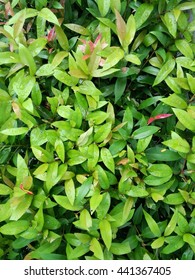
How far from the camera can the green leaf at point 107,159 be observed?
122 centimetres

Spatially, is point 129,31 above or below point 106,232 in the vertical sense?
above

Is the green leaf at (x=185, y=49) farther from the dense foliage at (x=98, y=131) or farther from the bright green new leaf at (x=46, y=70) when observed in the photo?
the bright green new leaf at (x=46, y=70)

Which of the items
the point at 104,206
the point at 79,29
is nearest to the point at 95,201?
the point at 104,206

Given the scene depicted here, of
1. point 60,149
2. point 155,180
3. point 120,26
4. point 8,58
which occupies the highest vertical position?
point 120,26

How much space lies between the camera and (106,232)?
1.24m

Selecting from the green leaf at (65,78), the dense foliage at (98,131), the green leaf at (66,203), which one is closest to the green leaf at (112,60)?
the dense foliage at (98,131)

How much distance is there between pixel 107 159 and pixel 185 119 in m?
0.29

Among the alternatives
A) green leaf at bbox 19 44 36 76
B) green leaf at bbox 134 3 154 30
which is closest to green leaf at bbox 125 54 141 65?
green leaf at bbox 134 3 154 30

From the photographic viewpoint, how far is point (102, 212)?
4.11 ft

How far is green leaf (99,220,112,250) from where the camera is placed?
1.23 m

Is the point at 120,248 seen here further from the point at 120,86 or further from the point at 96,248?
the point at 120,86

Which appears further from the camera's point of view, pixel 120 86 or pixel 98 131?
pixel 120 86

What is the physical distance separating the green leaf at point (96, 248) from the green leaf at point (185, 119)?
1.64 ft
